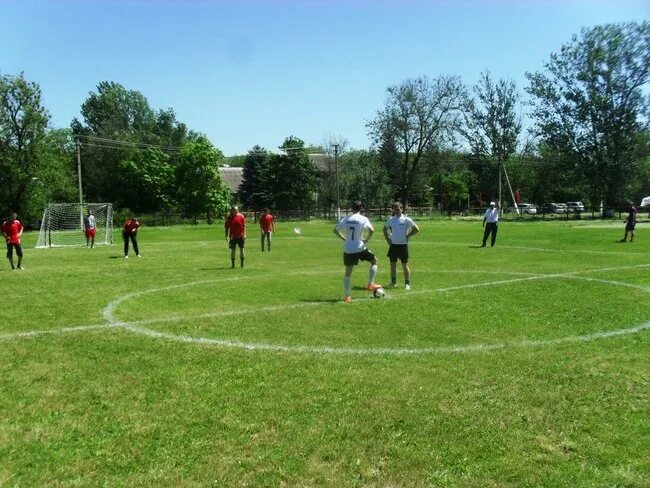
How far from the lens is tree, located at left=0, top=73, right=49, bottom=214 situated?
189ft

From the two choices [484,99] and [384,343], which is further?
[484,99]

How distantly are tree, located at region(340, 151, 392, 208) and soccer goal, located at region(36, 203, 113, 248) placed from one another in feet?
160

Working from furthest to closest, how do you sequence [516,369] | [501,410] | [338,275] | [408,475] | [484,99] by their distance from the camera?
[484,99] < [338,275] < [516,369] < [501,410] < [408,475]

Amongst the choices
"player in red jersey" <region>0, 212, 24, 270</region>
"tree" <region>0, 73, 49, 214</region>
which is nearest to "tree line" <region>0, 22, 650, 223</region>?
"tree" <region>0, 73, 49, 214</region>

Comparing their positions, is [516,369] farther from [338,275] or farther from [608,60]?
[608,60]

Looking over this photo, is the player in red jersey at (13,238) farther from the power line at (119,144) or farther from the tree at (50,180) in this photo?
the power line at (119,144)

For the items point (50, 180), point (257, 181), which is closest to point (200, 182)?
point (257, 181)

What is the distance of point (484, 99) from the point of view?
7744 centimetres

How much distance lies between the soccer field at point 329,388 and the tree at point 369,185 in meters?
75.4

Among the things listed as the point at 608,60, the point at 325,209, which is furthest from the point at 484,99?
the point at 325,209

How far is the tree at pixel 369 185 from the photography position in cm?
8781

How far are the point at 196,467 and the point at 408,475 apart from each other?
158 centimetres

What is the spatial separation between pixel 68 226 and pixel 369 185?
177 ft

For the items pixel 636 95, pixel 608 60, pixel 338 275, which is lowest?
pixel 338 275
